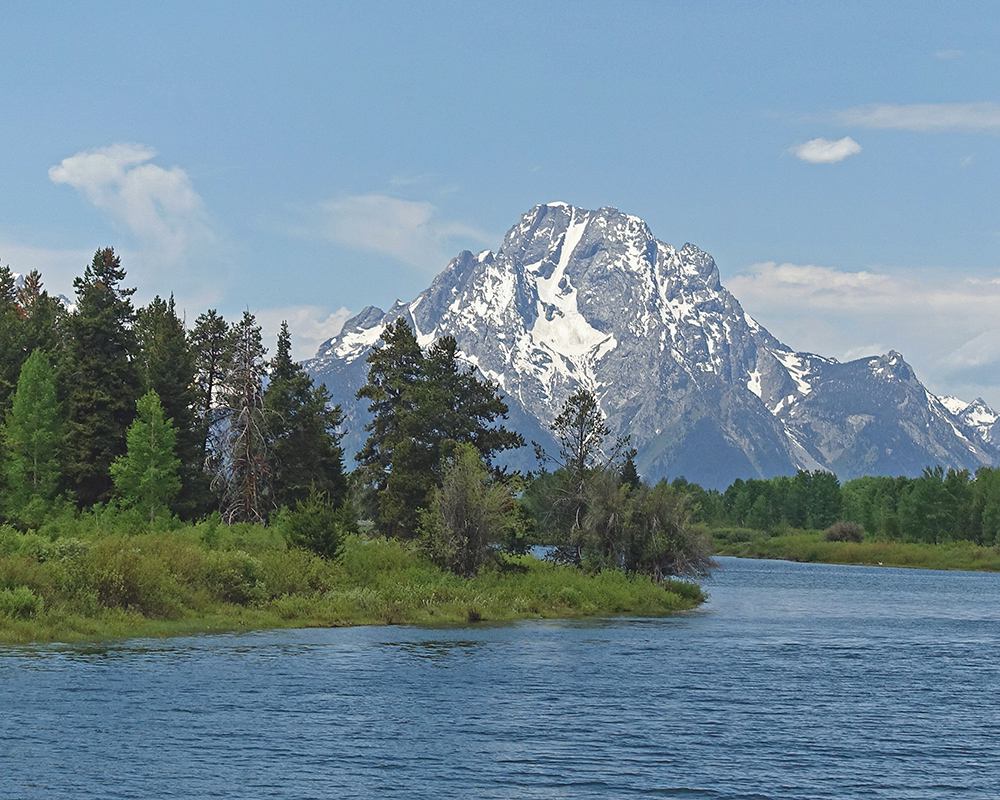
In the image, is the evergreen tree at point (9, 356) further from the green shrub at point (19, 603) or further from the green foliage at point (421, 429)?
the green shrub at point (19, 603)

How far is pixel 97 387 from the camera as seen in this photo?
86.8 metres

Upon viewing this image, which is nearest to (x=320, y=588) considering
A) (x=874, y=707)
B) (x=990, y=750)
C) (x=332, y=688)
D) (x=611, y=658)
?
(x=611, y=658)

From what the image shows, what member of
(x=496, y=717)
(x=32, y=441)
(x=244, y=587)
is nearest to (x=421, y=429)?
(x=32, y=441)

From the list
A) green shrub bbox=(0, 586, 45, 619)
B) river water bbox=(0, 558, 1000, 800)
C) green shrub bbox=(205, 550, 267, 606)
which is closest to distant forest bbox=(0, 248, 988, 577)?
green shrub bbox=(205, 550, 267, 606)

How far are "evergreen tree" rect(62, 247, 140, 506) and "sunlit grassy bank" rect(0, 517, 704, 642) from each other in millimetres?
8068

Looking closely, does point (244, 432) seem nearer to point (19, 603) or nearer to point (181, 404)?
point (181, 404)

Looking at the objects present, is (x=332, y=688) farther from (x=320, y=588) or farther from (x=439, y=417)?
(x=439, y=417)

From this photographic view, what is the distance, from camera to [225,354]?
341 feet

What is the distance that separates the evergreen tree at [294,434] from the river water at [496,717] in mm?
35805

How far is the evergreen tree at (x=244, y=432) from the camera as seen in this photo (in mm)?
85375

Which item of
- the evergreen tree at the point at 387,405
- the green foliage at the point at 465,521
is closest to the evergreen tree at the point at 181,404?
the evergreen tree at the point at 387,405

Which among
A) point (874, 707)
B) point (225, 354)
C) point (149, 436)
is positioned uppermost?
point (225, 354)

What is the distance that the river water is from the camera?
2880cm

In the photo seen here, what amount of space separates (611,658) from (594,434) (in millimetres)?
29550
